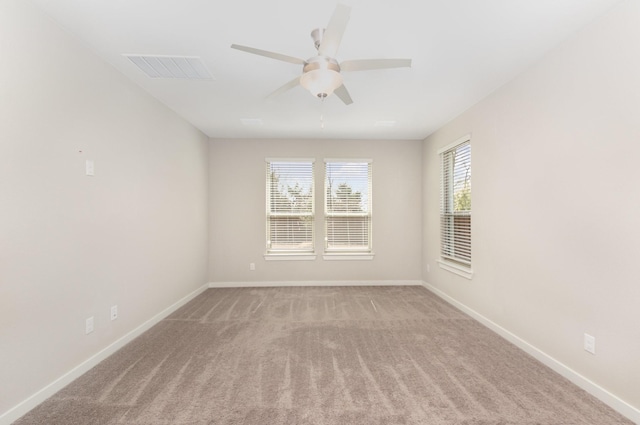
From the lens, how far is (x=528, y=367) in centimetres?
251

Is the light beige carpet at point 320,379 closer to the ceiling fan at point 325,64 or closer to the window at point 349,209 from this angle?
the window at point 349,209

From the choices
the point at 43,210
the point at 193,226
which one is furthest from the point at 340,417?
the point at 193,226

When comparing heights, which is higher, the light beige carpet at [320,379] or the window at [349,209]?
the window at [349,209]

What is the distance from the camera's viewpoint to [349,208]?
217 inches

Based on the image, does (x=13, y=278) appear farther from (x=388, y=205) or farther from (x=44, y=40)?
(x=388, y=205)

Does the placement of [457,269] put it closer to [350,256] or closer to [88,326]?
[350,256]

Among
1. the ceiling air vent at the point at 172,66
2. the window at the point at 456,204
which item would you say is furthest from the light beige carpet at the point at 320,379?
the ceiling air vent at the point at 172,66

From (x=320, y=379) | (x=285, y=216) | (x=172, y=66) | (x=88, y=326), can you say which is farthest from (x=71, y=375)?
(x=285, y=216)

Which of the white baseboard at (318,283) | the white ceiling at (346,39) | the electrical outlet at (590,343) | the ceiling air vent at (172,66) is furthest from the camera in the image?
the white baseboard at (318,283)

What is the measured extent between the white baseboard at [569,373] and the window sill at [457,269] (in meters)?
0.46

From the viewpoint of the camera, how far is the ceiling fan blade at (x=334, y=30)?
1.63m

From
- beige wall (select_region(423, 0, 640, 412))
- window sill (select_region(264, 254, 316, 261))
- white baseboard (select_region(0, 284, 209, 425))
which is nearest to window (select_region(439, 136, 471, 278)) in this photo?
beige wall (select_region(423, 0, 640, 412))

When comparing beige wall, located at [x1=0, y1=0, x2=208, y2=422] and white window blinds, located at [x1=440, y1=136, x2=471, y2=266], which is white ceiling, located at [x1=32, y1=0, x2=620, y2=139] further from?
white window blinds, located at [x1=440, y1=136, x2=471, y2=266]

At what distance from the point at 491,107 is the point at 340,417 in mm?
3472
